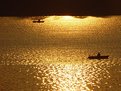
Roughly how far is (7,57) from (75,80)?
856 centimetres

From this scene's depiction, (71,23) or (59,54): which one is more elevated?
(71,23)

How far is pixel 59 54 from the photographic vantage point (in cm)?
4328

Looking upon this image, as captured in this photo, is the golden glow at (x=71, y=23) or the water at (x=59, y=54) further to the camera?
the golden glow at (x=71, y=23)

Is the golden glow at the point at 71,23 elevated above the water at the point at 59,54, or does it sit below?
above

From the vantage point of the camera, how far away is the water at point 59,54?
3466 centimetres

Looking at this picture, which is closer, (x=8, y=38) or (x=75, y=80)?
(x=75, y=80)

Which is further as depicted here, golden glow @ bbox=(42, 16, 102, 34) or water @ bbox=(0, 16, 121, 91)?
golden glow @ bbox=(42, 16, 102, 34)

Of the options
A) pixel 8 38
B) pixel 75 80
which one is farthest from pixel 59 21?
pixel 75 80

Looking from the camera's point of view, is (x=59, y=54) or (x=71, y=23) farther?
(x=71, y=23)

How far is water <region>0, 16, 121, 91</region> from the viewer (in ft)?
114

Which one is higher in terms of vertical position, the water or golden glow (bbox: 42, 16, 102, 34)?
golden glow (bbox: 42, 16, 102, 34)
